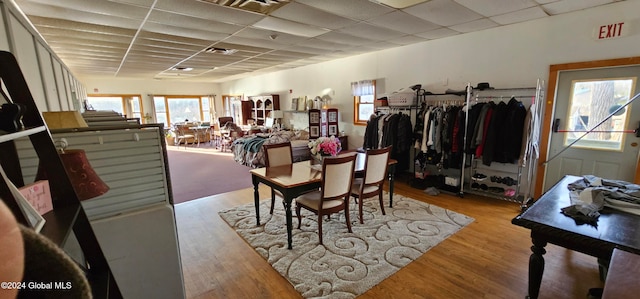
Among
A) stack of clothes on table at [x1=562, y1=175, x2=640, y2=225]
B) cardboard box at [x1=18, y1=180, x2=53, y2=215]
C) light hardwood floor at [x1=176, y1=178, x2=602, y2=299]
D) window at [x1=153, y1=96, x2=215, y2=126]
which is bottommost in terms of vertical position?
light hardwood floor at [x1=176, y1=178, x2=602, y2=299]

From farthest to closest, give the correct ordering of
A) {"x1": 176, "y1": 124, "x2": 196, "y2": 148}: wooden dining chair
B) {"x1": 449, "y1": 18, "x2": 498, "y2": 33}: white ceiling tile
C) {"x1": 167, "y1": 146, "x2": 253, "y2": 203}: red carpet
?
{"x1": 176, "y1": 124, "x2": 196, "y2": 148}: wooden dining chair, {"x1": 167, "y1": 146, "x2": 253, "y2": 203}: red carpet, {"x1": 449, "y1": 18, "x2": 498, "y2": 33}: white ceiling tile

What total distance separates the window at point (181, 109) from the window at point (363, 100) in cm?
721

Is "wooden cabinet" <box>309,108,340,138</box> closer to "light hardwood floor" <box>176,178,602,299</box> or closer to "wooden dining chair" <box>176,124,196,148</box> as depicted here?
"light hardwood floor" <box>176,178,602,299</box>

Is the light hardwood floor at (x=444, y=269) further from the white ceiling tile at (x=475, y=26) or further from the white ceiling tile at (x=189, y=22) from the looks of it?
the white ceiling tile at (x=475, y=26)

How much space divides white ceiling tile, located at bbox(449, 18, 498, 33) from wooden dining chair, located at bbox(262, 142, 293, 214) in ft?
9.23

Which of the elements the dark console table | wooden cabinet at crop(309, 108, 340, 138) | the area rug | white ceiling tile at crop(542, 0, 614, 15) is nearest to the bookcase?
the area rug

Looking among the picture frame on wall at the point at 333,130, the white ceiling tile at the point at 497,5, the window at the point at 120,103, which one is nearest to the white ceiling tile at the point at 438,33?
the white ceiling tile at the point at 497,5

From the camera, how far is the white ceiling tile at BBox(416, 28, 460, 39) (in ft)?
12.7

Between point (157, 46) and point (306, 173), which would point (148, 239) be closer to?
point (306, 173)

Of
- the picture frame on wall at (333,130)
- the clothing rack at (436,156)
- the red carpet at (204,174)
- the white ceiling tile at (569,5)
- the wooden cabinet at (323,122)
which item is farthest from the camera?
the picture frame on wall at (333,130)

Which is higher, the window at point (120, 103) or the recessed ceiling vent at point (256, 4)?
the recessed ceiling vent at point (256, 4)

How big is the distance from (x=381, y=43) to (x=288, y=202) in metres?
3.35

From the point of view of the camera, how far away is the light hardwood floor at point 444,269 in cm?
210

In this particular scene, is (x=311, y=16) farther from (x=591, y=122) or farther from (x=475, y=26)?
(x=591, y=122)
